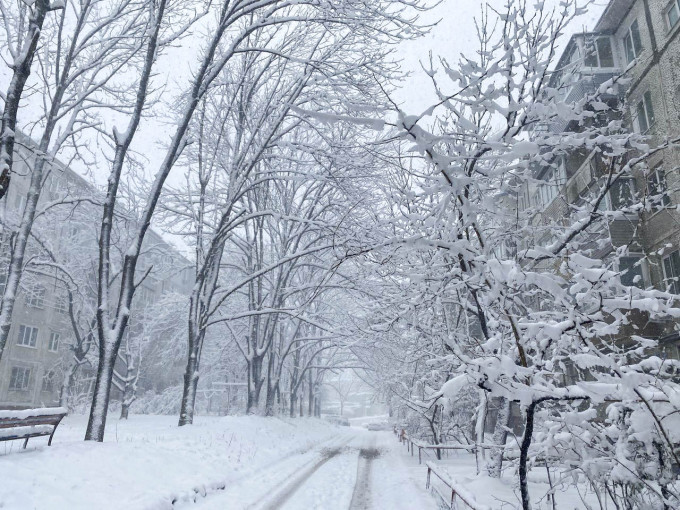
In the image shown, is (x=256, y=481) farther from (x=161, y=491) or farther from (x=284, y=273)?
(x=284, y=273)

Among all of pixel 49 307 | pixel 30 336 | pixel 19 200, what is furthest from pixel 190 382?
pixel 19 200

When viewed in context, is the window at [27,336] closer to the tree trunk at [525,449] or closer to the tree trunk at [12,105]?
the tree trunk at [12,105]

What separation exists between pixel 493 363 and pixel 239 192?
43.2 feet

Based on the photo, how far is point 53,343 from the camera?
34.7m

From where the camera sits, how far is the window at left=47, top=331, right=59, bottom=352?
1354 inches

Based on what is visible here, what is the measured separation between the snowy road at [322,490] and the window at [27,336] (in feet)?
85.1

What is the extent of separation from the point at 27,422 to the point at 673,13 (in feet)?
66.3

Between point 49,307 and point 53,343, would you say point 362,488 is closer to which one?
point 49,307

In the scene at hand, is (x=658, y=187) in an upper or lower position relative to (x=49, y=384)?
upper

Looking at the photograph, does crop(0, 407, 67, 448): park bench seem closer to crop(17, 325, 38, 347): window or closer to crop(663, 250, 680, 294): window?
crop(663, 250, 680, 294): window

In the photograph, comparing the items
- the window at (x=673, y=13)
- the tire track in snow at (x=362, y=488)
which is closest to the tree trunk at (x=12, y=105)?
the tire track in snow at (x=362, y=488)

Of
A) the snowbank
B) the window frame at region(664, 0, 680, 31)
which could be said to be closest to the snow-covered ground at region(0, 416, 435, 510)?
the snowbank

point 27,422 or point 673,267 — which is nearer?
point 27,422

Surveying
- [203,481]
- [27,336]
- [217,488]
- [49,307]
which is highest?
[49,307]
